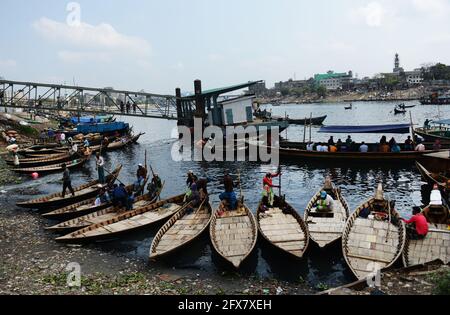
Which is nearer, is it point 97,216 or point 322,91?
point 97,216

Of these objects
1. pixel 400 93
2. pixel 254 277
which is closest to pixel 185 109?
pixel 254 277

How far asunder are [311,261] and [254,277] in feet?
8.43

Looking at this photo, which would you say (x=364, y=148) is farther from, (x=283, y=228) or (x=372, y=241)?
(x=372, y=241)

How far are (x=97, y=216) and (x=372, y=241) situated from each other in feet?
39.9

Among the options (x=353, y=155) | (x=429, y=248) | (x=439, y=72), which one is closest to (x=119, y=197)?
(x=429, y=248)

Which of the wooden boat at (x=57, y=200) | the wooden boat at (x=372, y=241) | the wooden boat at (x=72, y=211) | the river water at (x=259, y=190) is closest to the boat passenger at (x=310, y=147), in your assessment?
the river water at (x=259, y=190)

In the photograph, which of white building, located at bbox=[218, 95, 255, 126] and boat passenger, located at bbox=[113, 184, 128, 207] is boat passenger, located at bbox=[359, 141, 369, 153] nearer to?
white building, located at bbox=[218, 95, 255, 126]

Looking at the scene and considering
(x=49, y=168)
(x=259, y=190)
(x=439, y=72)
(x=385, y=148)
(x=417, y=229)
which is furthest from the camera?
(x=439, y=72)

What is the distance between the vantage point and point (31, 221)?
1855cm

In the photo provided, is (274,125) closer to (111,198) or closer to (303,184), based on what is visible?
(303,184)

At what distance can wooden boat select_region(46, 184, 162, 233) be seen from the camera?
52.5ft

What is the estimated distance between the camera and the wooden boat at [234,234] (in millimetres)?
13094

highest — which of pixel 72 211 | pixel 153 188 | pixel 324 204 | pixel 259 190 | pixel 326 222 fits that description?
pixel 153 188

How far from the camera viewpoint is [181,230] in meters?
15.6
